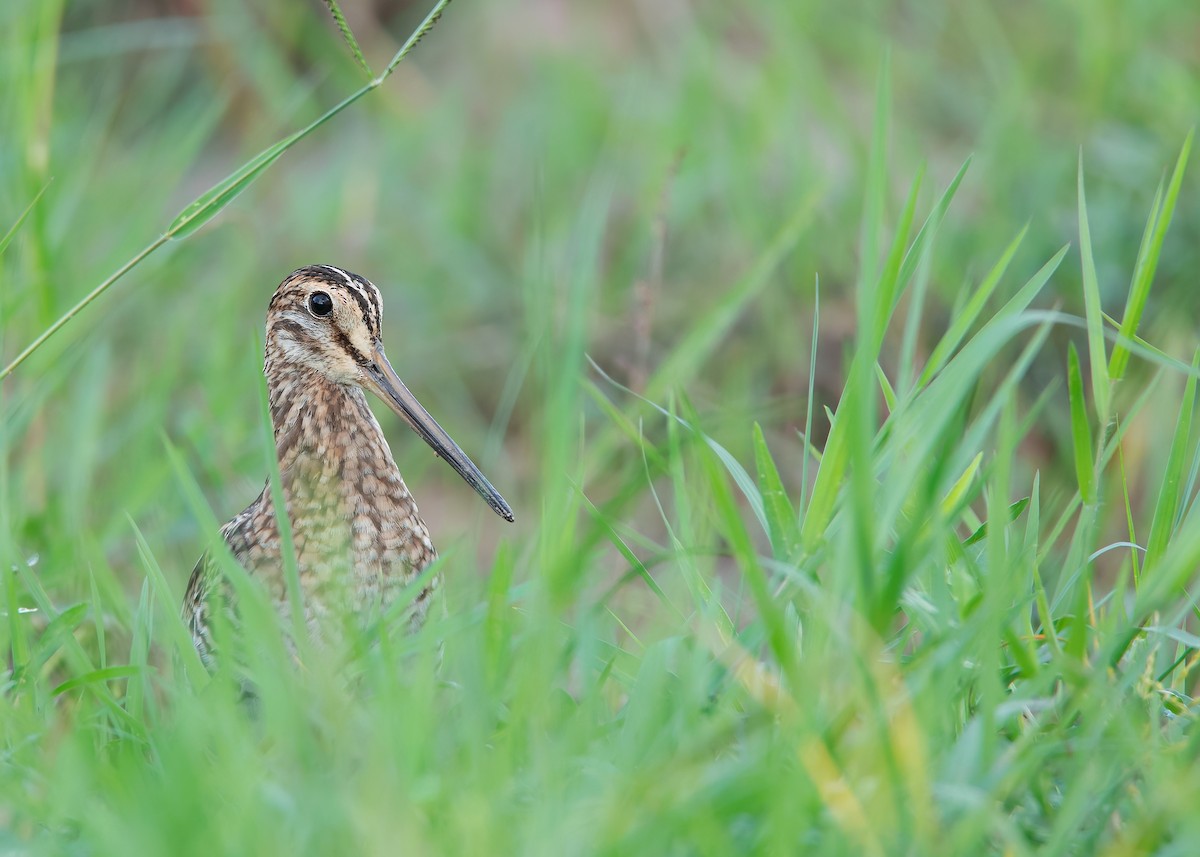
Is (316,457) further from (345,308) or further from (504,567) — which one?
(504,567)

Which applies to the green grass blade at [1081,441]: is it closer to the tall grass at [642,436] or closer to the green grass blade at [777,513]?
Answer: the tall grass at [642,436]

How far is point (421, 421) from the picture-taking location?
9.36ft

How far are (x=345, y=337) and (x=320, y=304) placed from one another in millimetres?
82

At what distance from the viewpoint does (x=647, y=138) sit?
5023 millimetres

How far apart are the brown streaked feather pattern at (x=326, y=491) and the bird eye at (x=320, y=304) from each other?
0.04ft

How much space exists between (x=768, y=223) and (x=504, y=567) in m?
2.84

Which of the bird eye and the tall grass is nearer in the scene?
the tall grass

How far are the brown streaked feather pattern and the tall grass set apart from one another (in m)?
0.13

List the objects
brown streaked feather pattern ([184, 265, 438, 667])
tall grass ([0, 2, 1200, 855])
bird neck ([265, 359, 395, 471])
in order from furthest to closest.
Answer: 1. bird neck ([265, 359, 395, 471])
2. brown streaked feather pattern ([184, 265, 438, 667])
3. tall grass ([0, 2, 1200, 855])

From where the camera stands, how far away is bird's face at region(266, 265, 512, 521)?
288 centimetres

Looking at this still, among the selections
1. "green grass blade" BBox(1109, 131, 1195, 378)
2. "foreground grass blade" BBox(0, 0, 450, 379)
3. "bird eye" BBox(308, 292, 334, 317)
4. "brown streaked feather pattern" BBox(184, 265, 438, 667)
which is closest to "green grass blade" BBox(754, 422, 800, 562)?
"green grass blade" BBox(1109, 131, 1195, 378)

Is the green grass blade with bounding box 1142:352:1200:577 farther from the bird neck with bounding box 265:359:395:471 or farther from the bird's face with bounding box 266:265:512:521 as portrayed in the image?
the bird neck with bounding box 265:359:395:471

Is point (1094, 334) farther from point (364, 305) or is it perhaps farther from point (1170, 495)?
point (364, 305)

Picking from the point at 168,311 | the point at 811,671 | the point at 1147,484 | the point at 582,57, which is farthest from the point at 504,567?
the point at 582,57
